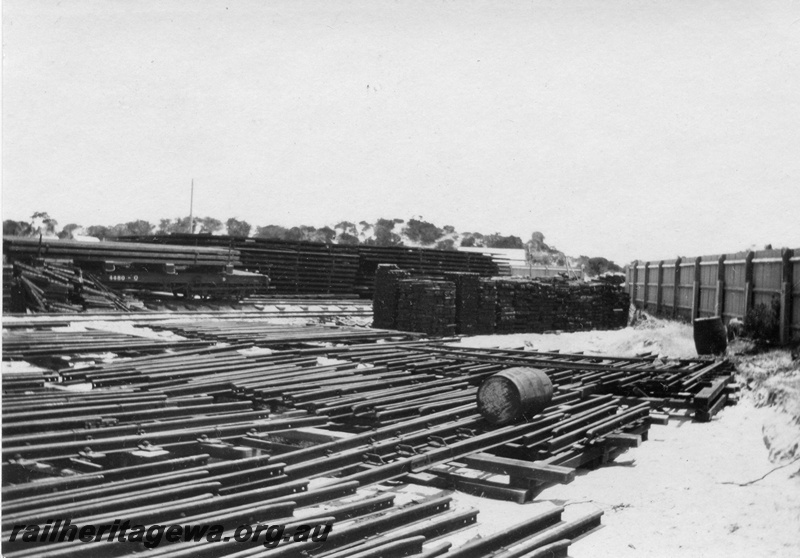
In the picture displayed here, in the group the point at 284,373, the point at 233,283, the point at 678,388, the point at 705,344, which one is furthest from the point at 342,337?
the point at 233,283

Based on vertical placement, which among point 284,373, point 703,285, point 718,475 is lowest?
point 718,475

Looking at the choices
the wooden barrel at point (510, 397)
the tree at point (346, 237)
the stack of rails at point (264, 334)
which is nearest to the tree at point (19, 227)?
the stack of rails at point (264, 334)

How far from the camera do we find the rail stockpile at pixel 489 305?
63.1ft

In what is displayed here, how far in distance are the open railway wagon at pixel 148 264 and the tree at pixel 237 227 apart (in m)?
43.3

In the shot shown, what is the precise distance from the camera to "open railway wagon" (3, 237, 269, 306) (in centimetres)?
1827

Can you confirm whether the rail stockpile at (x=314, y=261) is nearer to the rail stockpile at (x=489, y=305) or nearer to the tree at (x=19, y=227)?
the tree at (x=19, y=227)

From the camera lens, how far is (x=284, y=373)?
908cm

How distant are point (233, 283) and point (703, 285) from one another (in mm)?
15568

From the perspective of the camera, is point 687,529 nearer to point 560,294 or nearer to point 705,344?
point 705,344

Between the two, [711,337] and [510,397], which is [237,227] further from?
[510,397]

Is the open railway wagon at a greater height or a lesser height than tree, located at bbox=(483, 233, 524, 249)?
lesser

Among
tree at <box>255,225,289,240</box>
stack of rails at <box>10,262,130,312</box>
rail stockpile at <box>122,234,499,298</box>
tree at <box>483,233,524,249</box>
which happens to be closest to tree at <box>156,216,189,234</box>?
tree at <box>255,225,289,240</box>

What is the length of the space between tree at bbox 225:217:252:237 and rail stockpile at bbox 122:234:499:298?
124ft

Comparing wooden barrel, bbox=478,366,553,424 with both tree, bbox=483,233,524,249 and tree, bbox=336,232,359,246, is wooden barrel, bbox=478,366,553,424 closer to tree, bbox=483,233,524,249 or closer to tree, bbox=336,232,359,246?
tree, bbox=336,232,359,246
